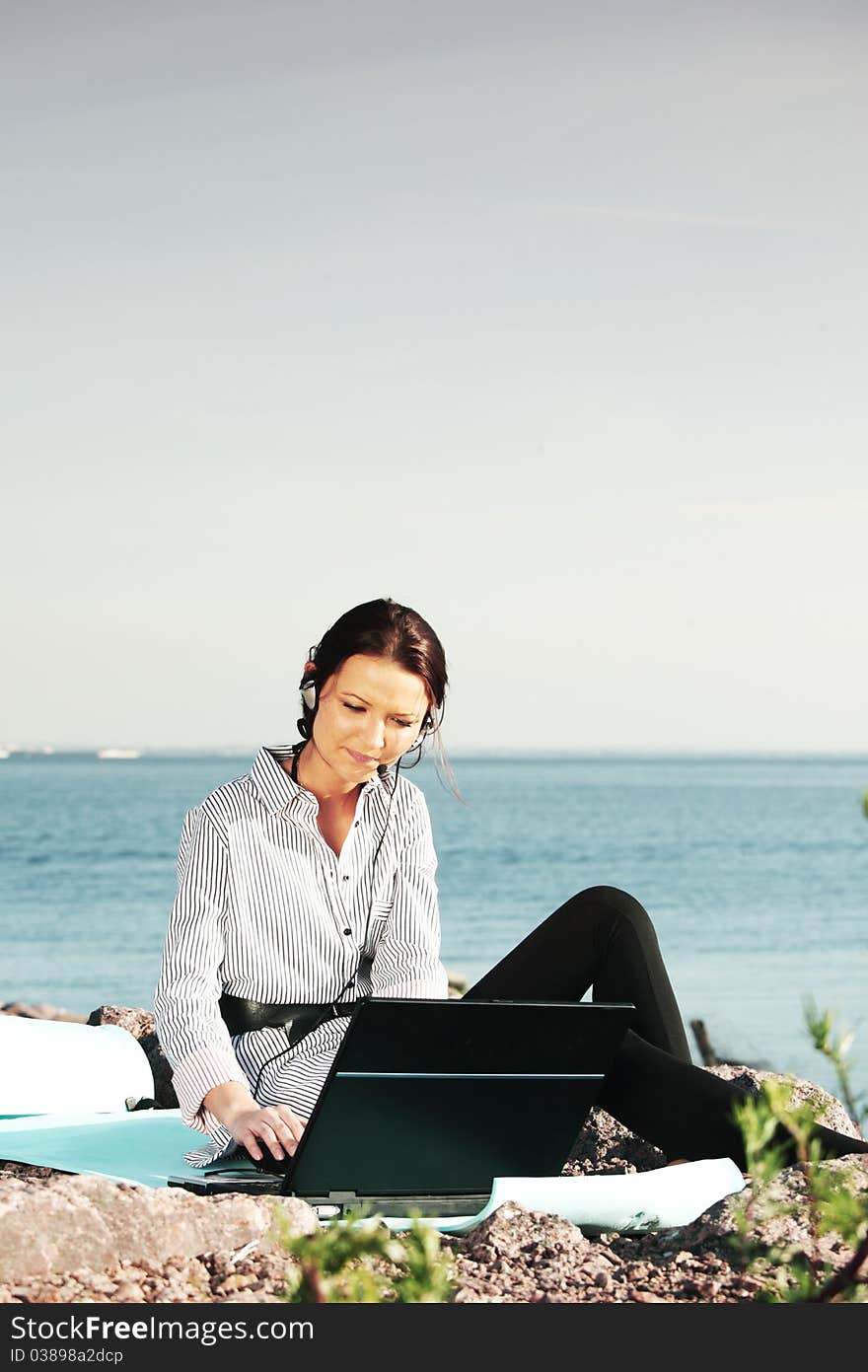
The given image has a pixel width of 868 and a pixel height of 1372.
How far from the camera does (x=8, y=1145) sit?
3.25 m

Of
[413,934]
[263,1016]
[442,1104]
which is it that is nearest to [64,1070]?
[263,1016]

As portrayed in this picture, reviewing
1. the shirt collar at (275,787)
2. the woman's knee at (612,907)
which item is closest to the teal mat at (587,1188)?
the woman's knee at (612,907)

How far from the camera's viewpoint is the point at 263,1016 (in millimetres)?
3062

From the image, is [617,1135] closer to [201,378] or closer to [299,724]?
[299,724]

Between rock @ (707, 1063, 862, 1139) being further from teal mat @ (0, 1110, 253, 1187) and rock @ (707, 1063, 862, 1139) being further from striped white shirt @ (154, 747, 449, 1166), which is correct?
teal mat @ (0, 1110, 253, 1187)

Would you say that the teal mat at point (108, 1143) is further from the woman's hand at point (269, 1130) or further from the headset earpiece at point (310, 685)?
the headset earpiece at point (310, 685)

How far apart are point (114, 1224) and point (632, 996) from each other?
138 centimetres

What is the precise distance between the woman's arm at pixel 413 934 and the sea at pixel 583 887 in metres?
1.57

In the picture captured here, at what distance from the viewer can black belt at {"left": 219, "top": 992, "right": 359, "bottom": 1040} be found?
305 cm

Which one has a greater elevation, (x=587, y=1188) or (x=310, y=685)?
(x=310, y=685)

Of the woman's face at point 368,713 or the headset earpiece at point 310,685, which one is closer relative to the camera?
the woman's face at point 368,713

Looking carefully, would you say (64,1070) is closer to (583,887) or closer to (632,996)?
(632,996)

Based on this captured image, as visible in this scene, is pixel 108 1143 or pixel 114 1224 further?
pixel 108 1143

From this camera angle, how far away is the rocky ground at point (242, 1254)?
195cm
